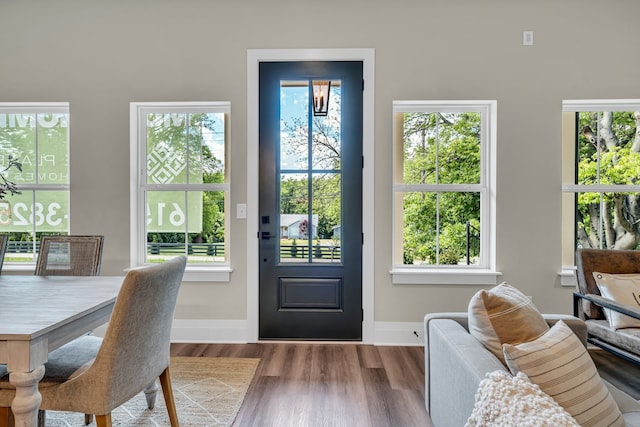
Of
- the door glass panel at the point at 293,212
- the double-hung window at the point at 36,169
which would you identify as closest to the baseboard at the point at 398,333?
the door glass panel at the point at 293,212

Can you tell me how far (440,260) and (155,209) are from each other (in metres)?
2.58

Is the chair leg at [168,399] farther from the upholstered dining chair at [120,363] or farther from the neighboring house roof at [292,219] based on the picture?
the neighboring house roof at [292,219]

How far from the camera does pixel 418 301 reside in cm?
289

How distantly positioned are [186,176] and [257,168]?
68 centimetres

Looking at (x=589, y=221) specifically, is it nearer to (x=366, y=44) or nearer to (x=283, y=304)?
(x=366, y=44)

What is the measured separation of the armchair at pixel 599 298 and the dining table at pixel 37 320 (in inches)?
107

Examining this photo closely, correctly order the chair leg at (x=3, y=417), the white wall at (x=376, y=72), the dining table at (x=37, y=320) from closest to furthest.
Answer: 1. the dining table at (x=37, y=320)
2. the chair leg at (x=3, y=417)
3. the white wall at (x=376, y=72)

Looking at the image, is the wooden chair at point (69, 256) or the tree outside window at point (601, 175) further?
the tree outside window at point (601, 175)

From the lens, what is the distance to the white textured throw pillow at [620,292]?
204 cm

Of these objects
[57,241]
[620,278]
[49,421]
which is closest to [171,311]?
[49,421]

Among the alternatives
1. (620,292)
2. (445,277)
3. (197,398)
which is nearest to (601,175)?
(620,292)

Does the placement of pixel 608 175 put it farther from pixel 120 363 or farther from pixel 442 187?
pixel 120 363

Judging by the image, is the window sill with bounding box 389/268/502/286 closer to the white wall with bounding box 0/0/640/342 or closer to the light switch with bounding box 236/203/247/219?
the white wall with bounding box 0/0/640/342

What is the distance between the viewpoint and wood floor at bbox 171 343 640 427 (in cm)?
188
